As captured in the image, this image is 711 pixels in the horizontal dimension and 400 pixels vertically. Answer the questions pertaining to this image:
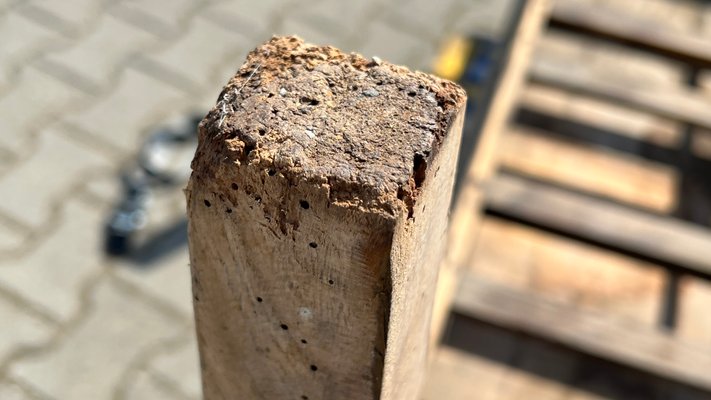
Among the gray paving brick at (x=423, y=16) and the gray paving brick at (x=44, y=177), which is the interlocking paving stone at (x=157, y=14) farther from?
the gray paving brick at (x=423, y=16)

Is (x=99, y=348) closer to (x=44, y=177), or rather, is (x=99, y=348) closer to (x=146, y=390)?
(x=146, y=390)

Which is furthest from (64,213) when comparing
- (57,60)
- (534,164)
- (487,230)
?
(534,164)

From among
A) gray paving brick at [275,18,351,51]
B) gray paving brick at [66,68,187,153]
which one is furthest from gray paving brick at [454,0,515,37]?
gray paving brick at [66,68,187,153]

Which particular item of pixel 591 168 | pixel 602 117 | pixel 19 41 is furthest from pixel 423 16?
pixel 19 41

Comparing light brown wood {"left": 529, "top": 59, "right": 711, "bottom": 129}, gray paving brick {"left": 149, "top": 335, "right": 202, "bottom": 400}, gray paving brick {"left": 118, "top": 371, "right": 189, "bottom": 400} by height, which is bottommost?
gray paving brick {"left": 118, "top": 371, "right": 189, "bottom": 400}

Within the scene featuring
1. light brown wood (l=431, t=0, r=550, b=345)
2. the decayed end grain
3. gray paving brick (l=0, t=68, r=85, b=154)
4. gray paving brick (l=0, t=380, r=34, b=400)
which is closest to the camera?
the decayed end grain

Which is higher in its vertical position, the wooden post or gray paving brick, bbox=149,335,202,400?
the wooden post

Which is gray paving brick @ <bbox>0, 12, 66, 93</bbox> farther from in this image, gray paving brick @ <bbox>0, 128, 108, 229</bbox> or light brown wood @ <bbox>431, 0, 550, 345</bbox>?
light brown wood @ <bbox>431, 0, 550, 345</bbox>

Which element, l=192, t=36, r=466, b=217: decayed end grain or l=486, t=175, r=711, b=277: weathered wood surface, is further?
l=486, t=175, r=711, b=277: weathered wood surface
